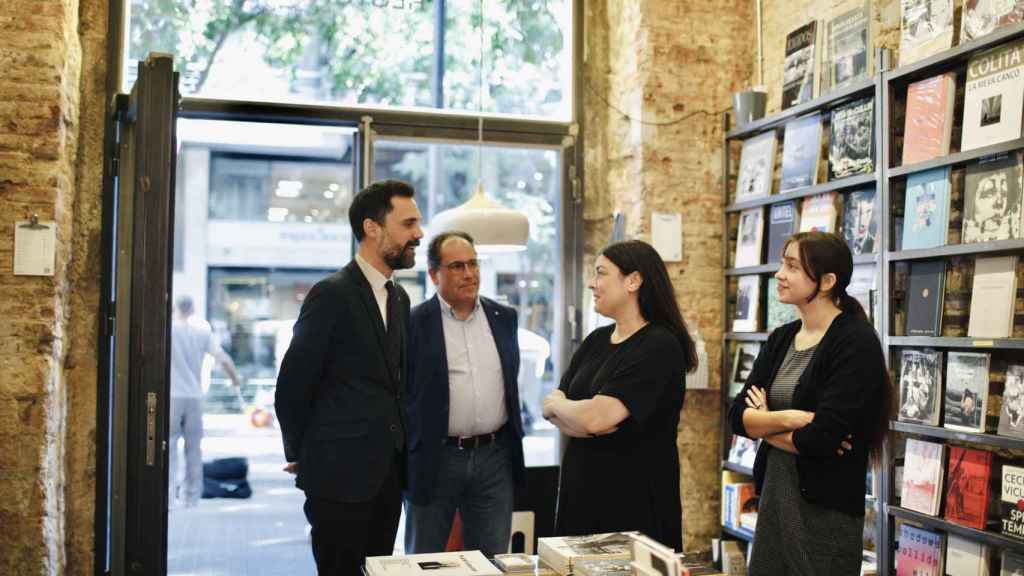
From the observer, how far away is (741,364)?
4.73 m

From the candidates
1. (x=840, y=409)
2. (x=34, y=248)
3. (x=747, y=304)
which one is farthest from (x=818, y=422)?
(x=34, y=248)

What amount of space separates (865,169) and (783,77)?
2.96 feet

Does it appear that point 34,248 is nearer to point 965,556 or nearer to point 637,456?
point 637,456

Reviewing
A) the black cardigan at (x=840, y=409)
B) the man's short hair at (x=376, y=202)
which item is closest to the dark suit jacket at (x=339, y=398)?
the man's short hair at (x=376, y=202)

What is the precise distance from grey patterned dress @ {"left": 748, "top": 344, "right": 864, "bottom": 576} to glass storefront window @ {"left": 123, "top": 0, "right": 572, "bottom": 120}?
2.71 metres

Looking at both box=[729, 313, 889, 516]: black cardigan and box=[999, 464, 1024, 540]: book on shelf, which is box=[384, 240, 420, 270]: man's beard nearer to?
box=[729, 313, 889, 516]: black cardigan

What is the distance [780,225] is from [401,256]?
203 centimetres

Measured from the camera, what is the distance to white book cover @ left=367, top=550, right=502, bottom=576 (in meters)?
2.10

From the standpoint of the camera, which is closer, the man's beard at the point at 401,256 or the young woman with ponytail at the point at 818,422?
the young woman with ponytail at the point at 818,422

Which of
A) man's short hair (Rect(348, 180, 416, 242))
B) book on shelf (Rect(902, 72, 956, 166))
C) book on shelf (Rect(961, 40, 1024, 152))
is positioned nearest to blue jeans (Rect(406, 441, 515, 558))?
man's short hair (Rect(348, 180, 416, 242))

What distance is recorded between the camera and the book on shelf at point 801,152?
4.19m

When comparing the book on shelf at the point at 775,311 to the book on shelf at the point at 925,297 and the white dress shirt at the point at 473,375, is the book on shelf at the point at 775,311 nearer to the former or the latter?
the book on shelf at the point at 925,297

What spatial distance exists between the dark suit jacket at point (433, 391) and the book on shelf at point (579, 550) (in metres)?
1.24

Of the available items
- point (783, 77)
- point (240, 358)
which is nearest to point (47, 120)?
point (240, 358)
